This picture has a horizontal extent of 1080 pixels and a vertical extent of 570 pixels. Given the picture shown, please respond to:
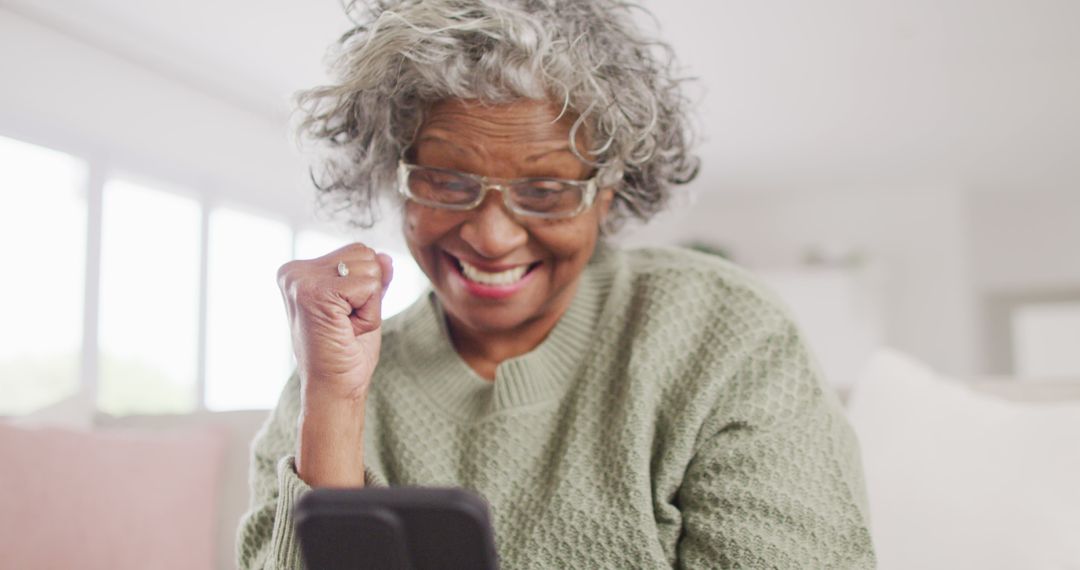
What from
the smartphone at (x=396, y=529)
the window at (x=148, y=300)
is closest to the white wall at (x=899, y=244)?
the window at (x=148, y=300)

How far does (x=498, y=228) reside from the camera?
1.00 metres

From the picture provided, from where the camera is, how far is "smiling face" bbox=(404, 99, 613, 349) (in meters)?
0.99

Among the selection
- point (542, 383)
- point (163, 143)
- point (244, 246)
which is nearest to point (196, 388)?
point (244, 246)

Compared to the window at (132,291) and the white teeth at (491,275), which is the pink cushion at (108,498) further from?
the window at (132,291)

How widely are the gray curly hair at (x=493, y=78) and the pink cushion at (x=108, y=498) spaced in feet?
2.21

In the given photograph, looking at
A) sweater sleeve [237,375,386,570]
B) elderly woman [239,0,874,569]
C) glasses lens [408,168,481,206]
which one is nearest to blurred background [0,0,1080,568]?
sweater sleeve [237,375,386,570]

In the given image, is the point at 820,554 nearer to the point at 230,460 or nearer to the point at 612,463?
the point at 612,463

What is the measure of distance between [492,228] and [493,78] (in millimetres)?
158

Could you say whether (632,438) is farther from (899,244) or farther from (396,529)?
(899,244)

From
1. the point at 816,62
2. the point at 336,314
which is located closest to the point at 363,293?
the point at 336,314

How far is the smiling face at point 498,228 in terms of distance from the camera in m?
0.99

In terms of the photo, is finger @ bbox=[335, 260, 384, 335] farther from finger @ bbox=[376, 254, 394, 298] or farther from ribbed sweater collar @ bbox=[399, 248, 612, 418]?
ribbed sweater collar @ bbox=[399, 248, 612, 418]

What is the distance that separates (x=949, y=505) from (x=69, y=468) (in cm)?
128

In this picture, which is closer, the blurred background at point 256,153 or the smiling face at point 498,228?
the smiling face at point 498,228
